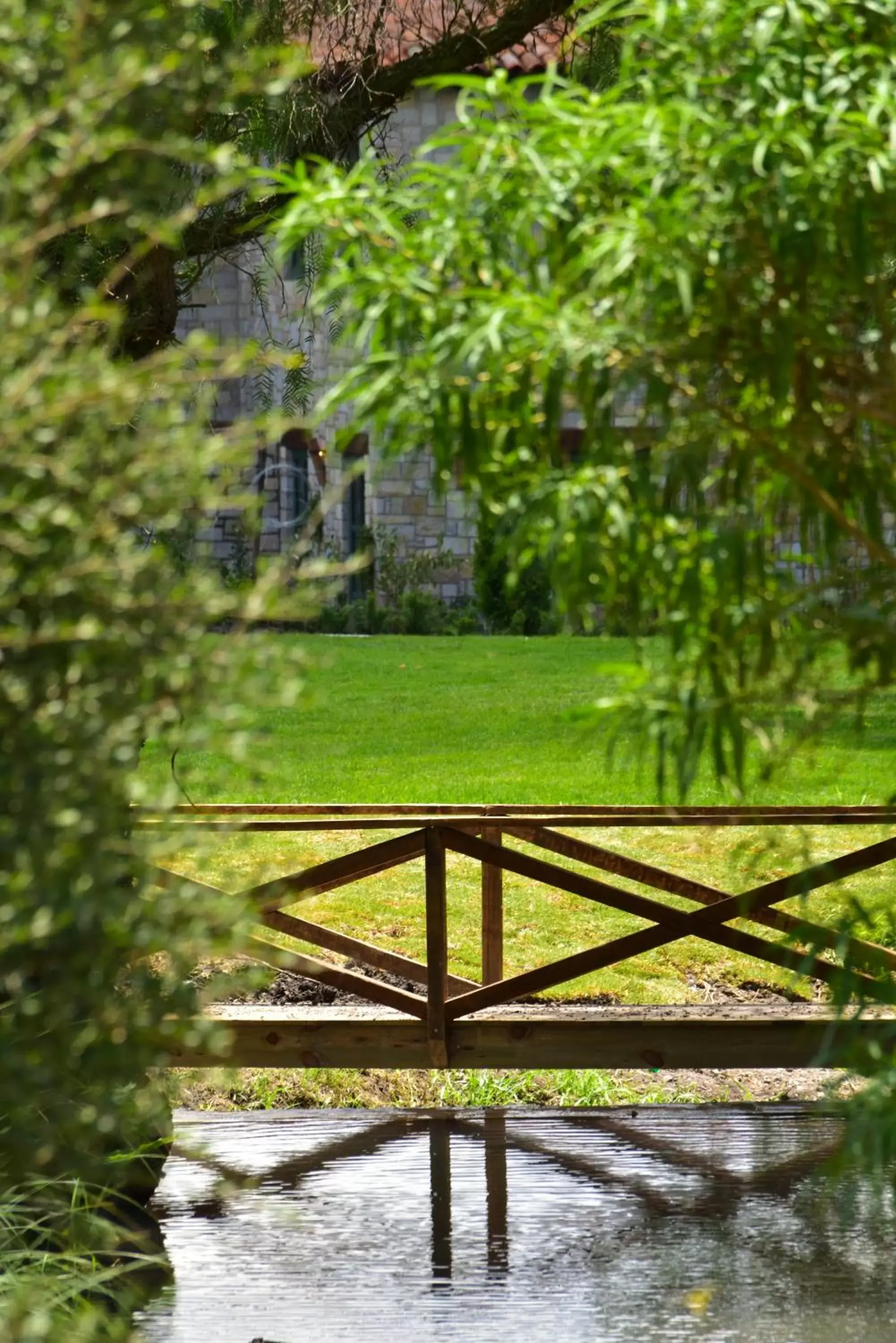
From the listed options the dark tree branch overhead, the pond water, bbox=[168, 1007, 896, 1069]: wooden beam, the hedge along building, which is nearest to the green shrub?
the pond water

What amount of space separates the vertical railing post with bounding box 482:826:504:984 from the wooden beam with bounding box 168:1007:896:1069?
1.16m

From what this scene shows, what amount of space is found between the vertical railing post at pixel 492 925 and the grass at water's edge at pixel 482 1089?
18.5 inches

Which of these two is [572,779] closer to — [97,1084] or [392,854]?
[392,854]

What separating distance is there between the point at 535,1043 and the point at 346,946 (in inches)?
39.4

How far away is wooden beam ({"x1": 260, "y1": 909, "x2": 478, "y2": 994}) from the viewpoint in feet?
19.0

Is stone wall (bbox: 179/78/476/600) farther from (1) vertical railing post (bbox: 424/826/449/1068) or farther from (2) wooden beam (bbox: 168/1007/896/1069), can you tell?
(2) wooden beam (bbox: 168/1007/896/1069)

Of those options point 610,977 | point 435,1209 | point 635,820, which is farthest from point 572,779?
point 435,1209

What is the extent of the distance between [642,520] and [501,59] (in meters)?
11.2

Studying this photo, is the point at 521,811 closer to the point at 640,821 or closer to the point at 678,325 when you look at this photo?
Result: the point at 640,821

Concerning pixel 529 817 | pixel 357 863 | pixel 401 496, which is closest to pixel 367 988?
pixel 357 863

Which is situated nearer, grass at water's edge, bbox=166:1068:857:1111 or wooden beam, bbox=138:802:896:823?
wooden beam, bbox=138:802:896:823

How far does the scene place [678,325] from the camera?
99.2 inches

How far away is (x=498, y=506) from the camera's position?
2.60 metres

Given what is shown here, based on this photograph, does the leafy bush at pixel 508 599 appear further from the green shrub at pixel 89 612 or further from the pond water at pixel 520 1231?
the green shrub at pixel 89 612
